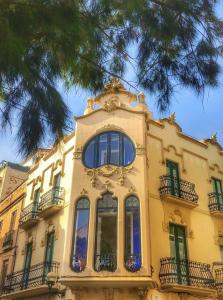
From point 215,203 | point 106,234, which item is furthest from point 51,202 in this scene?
point 215,203

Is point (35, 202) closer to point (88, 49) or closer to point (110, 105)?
point (110, 105)

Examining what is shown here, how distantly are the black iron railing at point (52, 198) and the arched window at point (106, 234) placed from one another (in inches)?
106

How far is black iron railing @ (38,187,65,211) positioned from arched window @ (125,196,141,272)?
3.70m

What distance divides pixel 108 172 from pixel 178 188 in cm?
376

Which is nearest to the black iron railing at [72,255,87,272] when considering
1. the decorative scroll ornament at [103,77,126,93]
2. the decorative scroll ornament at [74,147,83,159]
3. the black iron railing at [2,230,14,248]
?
the decorative scroll ornament at [74,147,83,159]

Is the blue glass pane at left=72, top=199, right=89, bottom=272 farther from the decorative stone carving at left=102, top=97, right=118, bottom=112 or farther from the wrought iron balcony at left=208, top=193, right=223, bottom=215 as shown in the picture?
the wrought iron balcony at left=208, top=193, right=223, bottom=215

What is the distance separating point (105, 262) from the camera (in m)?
14.9

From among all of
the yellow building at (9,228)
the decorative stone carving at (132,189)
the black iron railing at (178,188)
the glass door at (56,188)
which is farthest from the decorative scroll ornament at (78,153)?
Answer: the yellow building at (9,228)

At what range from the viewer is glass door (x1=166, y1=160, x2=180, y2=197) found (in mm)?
17922

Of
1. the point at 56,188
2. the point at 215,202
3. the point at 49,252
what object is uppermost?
the point at 56,188

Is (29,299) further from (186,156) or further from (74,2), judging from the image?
(74,2)

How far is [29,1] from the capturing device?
232 inches

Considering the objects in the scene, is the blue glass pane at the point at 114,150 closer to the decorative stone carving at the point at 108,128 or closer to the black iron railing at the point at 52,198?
the decorative stone carving at the point at 108,128

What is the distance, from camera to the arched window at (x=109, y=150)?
1738 cm
